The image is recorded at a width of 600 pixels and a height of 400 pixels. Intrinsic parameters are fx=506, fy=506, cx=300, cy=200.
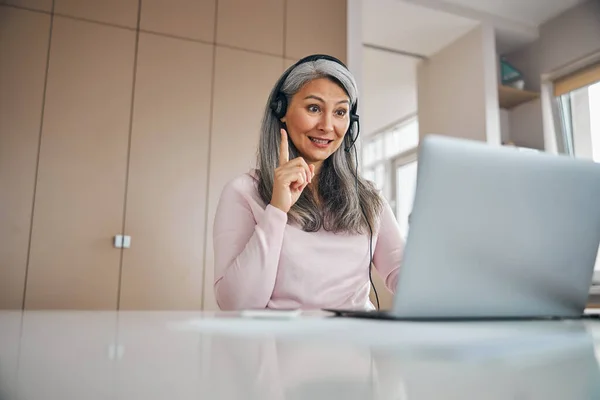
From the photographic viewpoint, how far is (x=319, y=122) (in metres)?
1.44

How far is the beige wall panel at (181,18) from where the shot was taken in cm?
279

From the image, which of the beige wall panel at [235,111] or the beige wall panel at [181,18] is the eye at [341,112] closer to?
the beige wall panel at [235,111]

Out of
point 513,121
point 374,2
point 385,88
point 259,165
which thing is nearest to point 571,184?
point 259,165

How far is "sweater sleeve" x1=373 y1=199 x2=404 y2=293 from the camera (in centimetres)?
134

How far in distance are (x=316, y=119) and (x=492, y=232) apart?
895 millimetres

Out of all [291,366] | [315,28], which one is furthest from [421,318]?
[315,28]

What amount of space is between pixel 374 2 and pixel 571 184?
9.90ft

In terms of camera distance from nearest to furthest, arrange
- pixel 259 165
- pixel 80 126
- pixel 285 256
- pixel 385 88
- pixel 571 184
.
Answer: pixel 571 184, pixel 285 256, pixel 259 165, pixel 80 126, pixel 385 88

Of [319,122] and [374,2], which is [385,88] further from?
[319,122]

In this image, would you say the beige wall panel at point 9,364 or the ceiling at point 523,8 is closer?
the beige wall panel at point 9,364

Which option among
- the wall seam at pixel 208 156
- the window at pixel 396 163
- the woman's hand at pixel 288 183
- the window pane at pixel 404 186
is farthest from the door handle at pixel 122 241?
the window pane at pixel 404 186

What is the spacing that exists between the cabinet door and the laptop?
215cm

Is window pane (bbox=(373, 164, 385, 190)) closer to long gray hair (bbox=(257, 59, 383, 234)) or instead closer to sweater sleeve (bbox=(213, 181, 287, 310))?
long gray hair (bbox=(257, 59, 383, 234))

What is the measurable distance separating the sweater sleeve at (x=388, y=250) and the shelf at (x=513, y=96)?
274cm
